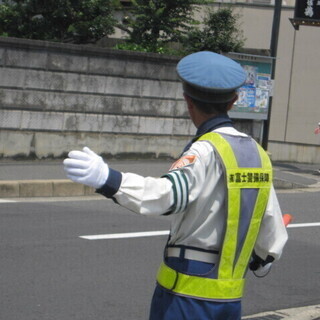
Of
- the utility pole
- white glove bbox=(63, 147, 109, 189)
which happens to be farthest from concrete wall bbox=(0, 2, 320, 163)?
white glove bbox=(63, 147, 109, 189)

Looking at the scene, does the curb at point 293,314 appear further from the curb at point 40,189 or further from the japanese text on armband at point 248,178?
the curb at point 40,189

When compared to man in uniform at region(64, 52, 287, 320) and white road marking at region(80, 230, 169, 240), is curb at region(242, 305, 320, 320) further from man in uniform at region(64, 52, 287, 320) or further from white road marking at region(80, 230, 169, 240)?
man in uniform at region(64, 52, 287, 320)

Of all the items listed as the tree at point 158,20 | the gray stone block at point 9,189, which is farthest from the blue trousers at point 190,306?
the tree at point 158,20

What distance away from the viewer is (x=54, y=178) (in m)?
12.6

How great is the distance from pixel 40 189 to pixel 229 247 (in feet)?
30.4

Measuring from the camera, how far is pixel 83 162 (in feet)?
8.42

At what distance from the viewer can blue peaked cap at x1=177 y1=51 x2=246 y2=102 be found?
288 centimetres

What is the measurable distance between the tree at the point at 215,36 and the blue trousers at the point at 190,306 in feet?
55.9

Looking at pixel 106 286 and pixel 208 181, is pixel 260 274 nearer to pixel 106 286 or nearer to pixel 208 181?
pixel 208 181

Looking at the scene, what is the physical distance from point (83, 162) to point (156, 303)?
734 millimetres

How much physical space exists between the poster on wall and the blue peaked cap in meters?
14.2

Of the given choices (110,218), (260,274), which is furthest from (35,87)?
(260,274)

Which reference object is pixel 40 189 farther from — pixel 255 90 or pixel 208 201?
pixel 208 201

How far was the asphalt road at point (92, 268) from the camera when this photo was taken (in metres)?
6.07
